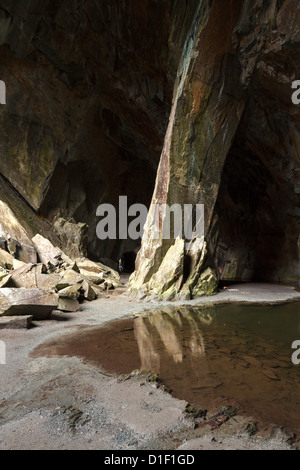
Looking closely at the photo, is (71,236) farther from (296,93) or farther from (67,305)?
(296,93)

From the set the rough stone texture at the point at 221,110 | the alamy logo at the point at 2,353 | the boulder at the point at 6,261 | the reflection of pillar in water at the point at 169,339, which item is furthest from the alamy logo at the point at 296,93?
the alamy logo at the point at 2,353

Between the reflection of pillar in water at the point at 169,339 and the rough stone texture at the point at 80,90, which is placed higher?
the rough stone texture at the point at 80,90

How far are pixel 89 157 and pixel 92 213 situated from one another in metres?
3.08

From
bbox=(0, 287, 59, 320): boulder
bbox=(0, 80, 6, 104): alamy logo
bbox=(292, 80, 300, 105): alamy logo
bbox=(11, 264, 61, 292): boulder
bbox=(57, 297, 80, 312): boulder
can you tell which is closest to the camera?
bbox=(0, 287, 59, 320): boulder

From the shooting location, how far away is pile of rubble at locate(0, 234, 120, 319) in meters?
5.54

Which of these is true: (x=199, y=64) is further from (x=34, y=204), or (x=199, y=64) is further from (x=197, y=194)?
(x=34, y=204)

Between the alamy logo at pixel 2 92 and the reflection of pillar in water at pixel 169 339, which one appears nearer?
the reflection of pillar in water at pixel 169 339

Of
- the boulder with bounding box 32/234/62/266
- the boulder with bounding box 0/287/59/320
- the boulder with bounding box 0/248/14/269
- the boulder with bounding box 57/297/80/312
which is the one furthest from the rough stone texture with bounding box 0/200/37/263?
the boulder with bounding box 0/287/59/320

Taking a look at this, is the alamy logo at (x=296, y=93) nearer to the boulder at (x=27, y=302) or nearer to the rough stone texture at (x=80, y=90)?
the rough stone texture at (x=80, y=90)

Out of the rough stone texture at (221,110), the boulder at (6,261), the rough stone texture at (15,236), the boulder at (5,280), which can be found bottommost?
the boulder at (5,280)

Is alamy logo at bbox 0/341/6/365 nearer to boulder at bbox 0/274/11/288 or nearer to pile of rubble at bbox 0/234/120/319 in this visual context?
pile of rubble at bbox 0/234/120/319

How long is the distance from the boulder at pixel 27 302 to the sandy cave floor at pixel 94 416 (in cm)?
188

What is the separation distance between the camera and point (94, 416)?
225 centimetres

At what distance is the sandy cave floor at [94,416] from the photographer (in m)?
1.91
